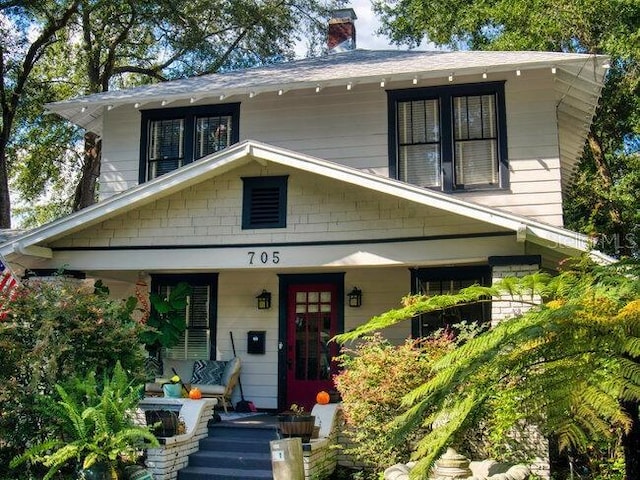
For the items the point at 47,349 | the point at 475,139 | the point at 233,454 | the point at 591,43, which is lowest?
the point at 233,454

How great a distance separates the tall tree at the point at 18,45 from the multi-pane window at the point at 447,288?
1316 cm

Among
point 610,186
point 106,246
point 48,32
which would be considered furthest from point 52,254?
point 610,186

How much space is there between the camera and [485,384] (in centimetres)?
294

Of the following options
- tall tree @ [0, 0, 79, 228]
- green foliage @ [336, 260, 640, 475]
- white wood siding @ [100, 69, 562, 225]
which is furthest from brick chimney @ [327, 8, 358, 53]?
green foliage @ [336, 260, 640, 475]

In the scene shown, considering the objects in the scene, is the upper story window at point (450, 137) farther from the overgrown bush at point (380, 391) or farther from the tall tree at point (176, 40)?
the tall tree at point (176, 40)

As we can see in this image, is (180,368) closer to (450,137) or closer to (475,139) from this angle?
→ (450,137)

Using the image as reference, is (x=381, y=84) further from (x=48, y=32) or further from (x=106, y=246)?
(x=48, y=32)

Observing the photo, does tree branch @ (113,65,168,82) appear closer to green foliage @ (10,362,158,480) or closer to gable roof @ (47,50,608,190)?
gable roof @ (47,50,608,190)

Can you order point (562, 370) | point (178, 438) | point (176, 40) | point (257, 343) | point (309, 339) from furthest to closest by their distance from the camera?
point (176, 40) → point (257, 343) → point (309, 339) → point (178, 438) → point (562, 370)

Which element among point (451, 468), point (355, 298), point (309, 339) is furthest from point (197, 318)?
point (451, 468)

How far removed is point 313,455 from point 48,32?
53.4 ft

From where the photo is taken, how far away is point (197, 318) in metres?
12.5

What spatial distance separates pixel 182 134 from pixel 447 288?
544 cm

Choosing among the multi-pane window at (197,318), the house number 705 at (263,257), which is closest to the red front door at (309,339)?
the multi-pane window at (197,318)
